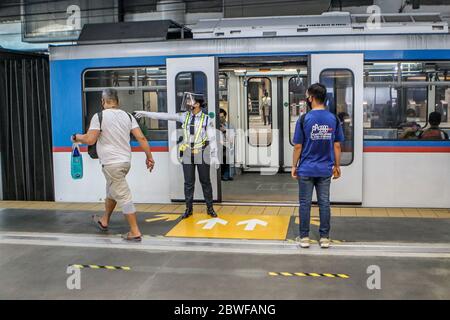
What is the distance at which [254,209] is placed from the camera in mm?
8211

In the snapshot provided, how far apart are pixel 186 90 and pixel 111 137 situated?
7.35 feet

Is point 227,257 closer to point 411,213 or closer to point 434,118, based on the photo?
point 411,213

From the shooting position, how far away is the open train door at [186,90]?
8242 millimetres

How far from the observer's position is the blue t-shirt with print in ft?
19.3

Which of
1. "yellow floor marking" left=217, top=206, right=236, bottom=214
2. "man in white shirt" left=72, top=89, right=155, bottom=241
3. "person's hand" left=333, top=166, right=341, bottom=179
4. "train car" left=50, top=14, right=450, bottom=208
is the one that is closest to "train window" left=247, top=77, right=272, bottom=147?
"train car" left=50, top=14, right=450, bottom=208

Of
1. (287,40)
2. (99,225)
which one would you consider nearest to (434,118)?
(287,40)

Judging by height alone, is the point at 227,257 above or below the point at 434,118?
below

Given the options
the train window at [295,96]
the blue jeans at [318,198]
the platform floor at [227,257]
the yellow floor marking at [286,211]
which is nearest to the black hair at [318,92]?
the blue jeans at [318,198]

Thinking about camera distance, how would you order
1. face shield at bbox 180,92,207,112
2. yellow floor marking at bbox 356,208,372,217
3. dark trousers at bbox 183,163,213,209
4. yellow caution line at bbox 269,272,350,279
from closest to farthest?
yellow caution line at bbox 269,272,350,279 < face shield at bbox 180,92,207,112 < dark trousers at bbox 183,163,213,209 < yellow floor marking at bbox 356,208,372,217

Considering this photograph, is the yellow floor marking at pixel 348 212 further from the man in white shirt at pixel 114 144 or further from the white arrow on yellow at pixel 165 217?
the man in white shirt at pixel 114 144

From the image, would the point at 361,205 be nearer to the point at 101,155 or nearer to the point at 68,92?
the point at 101,155

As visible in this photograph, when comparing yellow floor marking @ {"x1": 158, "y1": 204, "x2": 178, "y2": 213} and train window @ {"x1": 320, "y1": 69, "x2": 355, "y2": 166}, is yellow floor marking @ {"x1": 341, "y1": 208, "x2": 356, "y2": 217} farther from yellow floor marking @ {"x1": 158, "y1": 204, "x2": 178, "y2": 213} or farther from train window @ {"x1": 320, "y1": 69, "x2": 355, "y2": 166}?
yellow floor marking @ {"x1": 158, "y1": 204, "x2": 178, "y2": 213}

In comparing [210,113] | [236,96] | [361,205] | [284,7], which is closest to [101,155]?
[210,113]

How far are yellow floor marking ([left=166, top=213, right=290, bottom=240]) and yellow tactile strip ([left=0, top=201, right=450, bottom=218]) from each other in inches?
14.9
